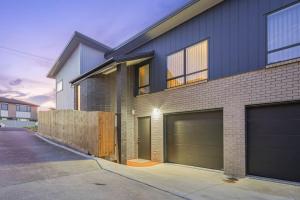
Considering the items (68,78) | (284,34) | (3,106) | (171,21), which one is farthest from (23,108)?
(284,34)

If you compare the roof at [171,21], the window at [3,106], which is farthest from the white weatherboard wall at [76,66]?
the window at [3,106]

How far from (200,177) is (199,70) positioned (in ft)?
13.7

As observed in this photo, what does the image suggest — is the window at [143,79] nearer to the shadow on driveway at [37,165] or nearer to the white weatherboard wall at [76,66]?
the shadow on driveway at [37,165]

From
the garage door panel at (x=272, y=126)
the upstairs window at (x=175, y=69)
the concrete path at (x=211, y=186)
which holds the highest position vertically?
the upstairs window at (x=175, y=69)

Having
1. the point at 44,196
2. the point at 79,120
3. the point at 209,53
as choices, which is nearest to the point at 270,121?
the point at 209,53

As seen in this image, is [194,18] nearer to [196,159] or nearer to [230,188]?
[196,159]

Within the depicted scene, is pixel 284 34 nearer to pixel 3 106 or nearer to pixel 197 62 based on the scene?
pixel 197 62

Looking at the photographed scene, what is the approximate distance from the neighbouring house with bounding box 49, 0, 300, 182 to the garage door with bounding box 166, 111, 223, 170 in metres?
0.04

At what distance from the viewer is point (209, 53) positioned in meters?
9.46

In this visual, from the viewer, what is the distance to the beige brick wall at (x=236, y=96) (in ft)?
23.5

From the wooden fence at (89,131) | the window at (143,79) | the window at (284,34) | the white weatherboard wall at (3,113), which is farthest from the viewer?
the white weatherboard wall at (3,113)

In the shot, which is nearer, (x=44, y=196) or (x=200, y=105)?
(x=44, y=196)

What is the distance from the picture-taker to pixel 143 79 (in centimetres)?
1308

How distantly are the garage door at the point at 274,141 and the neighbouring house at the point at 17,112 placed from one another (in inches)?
1957
